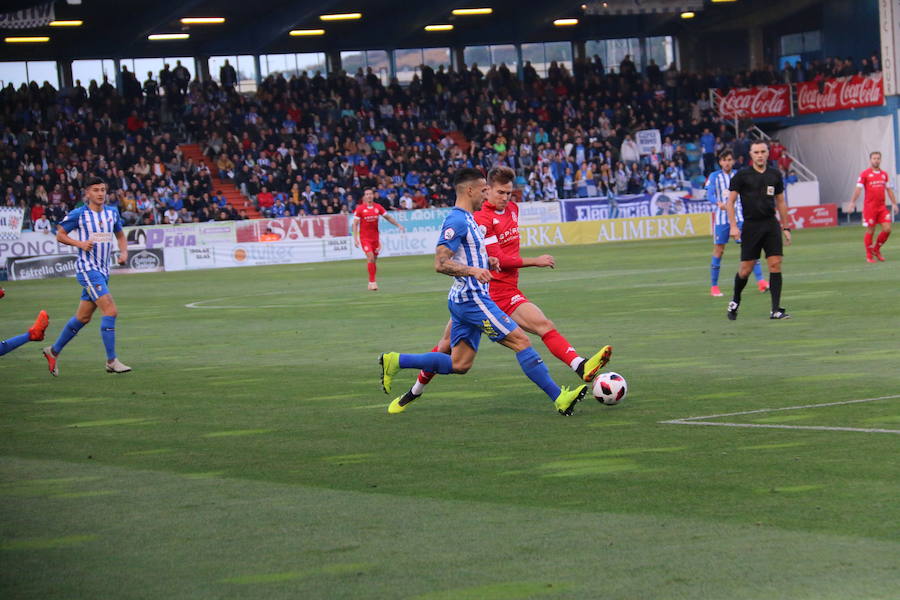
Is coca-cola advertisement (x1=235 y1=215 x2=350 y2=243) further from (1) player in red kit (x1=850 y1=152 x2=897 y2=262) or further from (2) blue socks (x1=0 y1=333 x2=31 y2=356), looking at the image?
(2) blue socks (x1=0 y1=333 x2=31 y2=356)

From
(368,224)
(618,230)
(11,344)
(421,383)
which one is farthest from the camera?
(618,230)

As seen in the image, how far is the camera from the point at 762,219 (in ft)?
57.0

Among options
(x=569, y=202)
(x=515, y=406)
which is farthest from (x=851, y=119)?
(x=515, y=406)

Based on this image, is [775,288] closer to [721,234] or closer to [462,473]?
[721,234]

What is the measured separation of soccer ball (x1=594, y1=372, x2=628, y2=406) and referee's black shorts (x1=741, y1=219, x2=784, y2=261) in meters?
7.30

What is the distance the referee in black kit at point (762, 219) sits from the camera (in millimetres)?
17188

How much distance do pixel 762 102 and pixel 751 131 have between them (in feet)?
5.59

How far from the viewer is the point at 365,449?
9172mm

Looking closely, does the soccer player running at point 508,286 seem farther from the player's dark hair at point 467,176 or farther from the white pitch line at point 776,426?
the white pitch line at point 776,426

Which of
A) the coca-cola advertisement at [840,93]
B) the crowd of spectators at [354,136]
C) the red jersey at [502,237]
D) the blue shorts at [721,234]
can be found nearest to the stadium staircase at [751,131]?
the crowd of spectators at [354,136]

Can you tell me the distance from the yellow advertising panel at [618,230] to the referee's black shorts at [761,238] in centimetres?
3042

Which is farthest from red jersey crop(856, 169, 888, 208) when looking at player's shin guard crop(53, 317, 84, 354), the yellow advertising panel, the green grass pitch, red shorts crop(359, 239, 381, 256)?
the yellow advertising panel

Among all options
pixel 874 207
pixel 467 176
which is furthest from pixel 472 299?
pixel 874 207

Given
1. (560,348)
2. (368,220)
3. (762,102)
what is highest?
(762,102)
